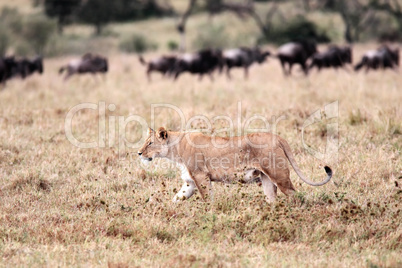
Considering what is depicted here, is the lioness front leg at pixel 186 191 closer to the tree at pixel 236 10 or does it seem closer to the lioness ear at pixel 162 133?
the lioness ear at pixel 162 133

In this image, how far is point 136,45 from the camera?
107 ft

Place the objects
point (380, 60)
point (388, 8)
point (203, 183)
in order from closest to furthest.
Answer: point (203, 183)
point (380, 60)
point (388, 8)

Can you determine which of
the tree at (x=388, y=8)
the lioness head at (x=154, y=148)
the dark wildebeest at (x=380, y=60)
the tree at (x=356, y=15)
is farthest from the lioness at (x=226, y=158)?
the tree at (x=388, y=8)

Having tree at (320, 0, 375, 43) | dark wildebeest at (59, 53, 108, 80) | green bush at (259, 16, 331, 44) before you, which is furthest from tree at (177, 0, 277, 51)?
dark wildebeest at (59, 53, 108, 80)

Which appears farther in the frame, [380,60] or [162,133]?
[380,60]

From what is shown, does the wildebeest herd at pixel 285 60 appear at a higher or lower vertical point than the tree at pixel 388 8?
lower

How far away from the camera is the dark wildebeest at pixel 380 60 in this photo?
19.0m

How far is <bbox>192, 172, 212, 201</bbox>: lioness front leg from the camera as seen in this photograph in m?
6.05

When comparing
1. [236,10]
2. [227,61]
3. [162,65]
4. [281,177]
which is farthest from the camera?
[236,10]

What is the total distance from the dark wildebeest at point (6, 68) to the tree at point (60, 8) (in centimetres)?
2488

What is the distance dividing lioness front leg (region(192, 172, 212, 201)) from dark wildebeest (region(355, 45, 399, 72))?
1453 cm

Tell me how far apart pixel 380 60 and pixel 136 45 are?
669 inches

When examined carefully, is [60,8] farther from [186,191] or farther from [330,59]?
[186,191]

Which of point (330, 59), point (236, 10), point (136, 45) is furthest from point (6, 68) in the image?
point (236, 10)
